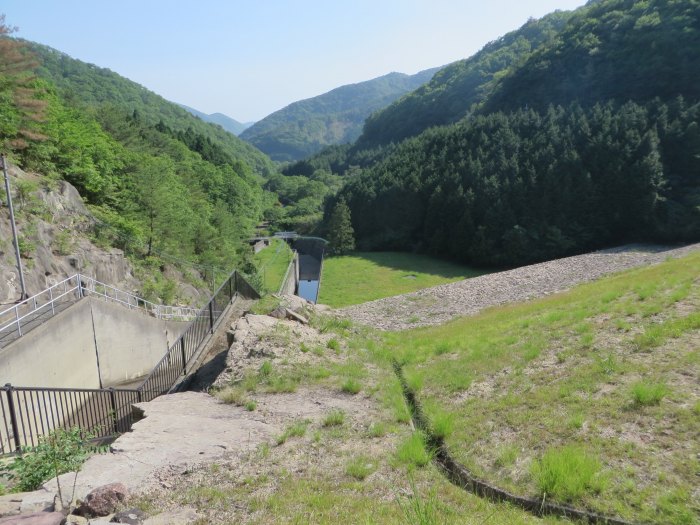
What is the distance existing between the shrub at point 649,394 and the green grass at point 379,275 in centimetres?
3173

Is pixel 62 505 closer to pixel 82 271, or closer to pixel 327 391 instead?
pixel 327 391

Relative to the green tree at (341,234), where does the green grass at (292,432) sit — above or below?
above

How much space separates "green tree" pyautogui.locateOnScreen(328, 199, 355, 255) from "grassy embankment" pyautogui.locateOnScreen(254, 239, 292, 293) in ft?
23.5

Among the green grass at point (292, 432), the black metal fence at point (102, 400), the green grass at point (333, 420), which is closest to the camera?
the green grass at point (292, 432)

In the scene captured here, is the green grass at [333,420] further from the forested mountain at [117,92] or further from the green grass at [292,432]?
the forested mountain at [117,92]

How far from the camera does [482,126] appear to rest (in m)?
69.8

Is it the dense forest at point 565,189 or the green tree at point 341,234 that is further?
the green tree at point 341,234

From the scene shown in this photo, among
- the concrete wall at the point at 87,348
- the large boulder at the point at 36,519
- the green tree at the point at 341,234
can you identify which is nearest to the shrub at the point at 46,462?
the large boulder at the point at 36,519

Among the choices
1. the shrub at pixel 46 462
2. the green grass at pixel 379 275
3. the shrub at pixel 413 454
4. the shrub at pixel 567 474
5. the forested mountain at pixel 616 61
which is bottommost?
the green grass at pixel 379 275

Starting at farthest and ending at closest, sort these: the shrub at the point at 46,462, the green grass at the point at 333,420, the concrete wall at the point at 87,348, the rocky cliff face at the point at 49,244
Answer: the rocky cliff face at the point at 49,244, the concrete wall at the point at 87,348, the green grass at the point at 333,420, the shrub at the point at 46,462

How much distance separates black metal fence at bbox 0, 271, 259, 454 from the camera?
27.8ft

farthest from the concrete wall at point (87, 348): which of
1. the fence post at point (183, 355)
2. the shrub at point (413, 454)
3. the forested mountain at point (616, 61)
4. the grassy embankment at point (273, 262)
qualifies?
the forested mountain at point (616, 61)

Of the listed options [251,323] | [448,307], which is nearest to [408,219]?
[448,307]

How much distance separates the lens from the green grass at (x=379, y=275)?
43125 mm
